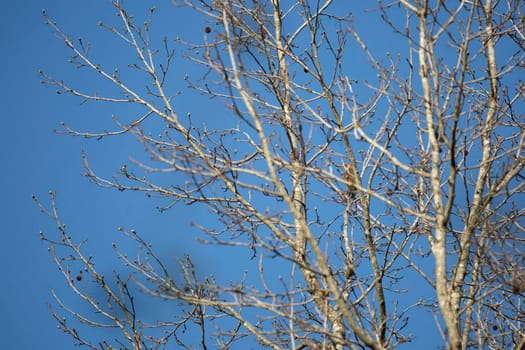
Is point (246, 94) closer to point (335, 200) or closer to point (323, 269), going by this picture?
point (323, 269)

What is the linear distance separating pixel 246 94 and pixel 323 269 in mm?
1211

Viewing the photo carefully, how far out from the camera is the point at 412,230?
21.2ft

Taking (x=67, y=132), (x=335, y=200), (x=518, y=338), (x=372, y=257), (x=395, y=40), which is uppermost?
(x=395, y=40)

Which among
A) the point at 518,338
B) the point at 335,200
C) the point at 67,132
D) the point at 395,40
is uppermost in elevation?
the point at 395,40

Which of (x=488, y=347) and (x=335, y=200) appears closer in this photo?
(x=335, y=200)

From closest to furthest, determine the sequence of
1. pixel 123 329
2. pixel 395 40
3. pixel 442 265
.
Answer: pixel 442 265, pixel 123 329, pixel 395 40

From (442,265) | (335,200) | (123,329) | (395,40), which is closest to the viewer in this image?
(442,265)

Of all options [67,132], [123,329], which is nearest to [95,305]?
[123,329]

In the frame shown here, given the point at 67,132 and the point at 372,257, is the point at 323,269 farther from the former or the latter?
the point at 67,132

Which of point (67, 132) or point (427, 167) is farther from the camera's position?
point (67, 132)

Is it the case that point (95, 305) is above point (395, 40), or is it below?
below

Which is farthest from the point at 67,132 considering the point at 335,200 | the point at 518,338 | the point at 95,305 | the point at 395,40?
the point at 395,40

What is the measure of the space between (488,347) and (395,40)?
73.3m

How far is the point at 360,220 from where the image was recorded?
641cm
